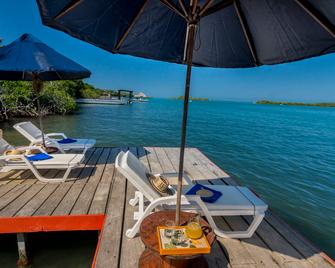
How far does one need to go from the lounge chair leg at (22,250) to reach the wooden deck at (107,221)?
0.69ft

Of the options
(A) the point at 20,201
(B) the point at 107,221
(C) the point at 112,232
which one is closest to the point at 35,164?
(A) the point at 20,201

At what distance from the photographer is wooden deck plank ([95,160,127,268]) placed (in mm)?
2032

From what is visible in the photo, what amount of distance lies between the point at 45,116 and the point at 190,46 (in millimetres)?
19799

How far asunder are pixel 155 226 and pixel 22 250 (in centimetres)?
221

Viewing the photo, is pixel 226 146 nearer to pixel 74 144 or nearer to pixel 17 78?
pixel 74 144

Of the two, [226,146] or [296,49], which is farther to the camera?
[226,146]

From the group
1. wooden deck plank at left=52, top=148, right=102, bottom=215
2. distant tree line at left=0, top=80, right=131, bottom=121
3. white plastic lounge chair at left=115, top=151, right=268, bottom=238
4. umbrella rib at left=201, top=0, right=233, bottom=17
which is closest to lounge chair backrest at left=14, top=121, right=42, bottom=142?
wooden deck plank at left=52, top=148, right=102, bottom=215

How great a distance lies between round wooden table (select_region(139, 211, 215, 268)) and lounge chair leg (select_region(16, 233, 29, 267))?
1.84 m

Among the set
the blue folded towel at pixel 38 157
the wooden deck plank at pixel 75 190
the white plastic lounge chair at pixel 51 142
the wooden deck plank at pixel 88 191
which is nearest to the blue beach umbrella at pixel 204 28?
the wooden deck plank at pixel 88 191

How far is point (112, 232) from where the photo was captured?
2422mm

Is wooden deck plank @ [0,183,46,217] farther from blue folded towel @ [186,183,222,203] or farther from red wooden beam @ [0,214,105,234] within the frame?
blue folded towel @ [186,183,222,203]

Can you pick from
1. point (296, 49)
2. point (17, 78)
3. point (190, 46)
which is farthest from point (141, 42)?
point (17, 78)

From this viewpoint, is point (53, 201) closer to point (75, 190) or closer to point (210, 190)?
point (75, 190)

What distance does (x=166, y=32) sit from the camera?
8.50 feet
